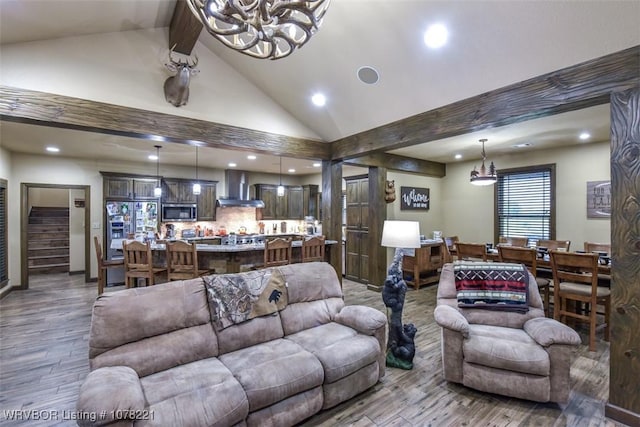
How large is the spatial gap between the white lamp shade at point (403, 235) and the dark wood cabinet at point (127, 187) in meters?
5.99

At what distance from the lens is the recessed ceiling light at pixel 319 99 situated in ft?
13.4

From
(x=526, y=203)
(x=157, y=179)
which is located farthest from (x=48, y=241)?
(x=526, y=203)

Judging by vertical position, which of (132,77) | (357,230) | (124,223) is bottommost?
(357,230)

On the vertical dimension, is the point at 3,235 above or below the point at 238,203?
below

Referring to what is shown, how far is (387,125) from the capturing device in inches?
163

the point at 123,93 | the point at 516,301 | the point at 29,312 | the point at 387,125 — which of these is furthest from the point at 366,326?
the point at 29,312

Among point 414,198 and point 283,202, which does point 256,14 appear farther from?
point 283,202

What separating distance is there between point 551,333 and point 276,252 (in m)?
3.00

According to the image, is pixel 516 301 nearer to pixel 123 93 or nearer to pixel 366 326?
pixel 366 326

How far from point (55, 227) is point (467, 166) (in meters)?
10.6

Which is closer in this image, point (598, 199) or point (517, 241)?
point (598, 199)

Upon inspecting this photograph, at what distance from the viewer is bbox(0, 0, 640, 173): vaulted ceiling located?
7.47 ft

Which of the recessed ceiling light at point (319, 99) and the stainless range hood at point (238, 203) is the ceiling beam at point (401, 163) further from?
the stainless range hood at point (238, 203)

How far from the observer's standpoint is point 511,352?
2359mm
